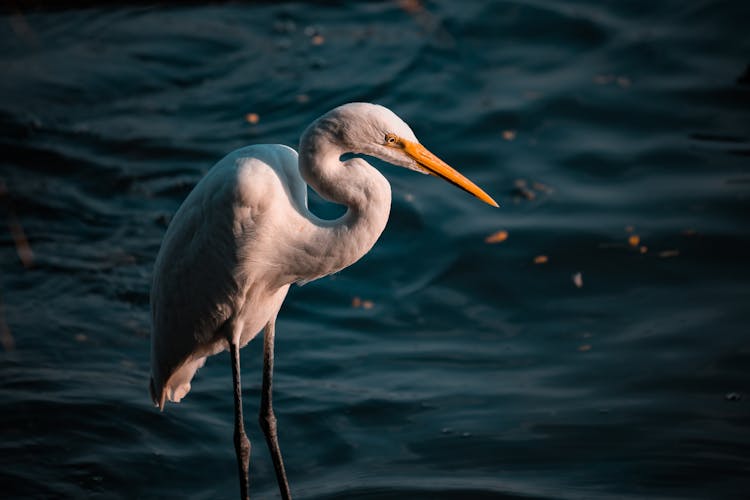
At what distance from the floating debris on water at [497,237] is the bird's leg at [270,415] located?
Answer: 295cm

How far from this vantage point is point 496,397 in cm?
603

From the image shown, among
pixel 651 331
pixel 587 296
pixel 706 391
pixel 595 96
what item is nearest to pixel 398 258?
pixel 587 296

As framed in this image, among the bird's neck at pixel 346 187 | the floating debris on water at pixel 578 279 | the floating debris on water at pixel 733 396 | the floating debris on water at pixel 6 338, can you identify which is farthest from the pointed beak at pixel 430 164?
the floating debris on water at pixel 6 338

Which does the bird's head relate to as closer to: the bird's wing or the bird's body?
the bird's body

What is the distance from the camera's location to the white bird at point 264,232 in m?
4.09

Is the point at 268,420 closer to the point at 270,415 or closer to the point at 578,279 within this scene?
the point at 270,415

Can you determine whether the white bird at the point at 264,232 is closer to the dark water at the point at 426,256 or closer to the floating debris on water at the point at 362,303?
the dark water at the point at 426,256

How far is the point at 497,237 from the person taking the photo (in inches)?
302

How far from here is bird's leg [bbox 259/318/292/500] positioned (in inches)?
195

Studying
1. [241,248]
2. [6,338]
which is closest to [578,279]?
[241,248]

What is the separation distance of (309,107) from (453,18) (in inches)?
95.2

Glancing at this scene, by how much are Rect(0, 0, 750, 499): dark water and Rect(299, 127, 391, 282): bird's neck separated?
5.08ft

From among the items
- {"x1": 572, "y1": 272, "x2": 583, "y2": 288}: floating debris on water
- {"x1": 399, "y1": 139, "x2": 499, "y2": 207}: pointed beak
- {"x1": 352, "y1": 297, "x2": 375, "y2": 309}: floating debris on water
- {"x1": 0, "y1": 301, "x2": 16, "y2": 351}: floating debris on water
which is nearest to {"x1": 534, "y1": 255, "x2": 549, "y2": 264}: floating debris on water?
{"x1": 572, "y1": 272, "x2": 583, "y2": 288}: floating debris on water

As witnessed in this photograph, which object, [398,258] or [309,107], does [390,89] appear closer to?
[309,107]
